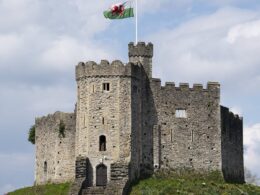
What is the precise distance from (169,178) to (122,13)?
15.3 m

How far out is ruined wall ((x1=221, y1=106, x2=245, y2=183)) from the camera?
92.0 m

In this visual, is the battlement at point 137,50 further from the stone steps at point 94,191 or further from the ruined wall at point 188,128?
the stone steps at point 94,191

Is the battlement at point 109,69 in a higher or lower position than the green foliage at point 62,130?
higher

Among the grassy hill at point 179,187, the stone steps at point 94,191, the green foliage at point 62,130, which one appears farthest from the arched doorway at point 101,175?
the green foliage at point 62,130

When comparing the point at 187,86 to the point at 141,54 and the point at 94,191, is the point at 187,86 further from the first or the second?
the point at 94,191

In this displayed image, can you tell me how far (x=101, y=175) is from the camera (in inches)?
3339

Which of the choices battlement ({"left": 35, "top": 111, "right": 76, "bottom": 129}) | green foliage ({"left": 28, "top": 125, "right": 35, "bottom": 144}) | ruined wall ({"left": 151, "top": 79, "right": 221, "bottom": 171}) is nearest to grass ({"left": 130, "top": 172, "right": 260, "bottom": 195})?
ruined wall ({"left": 151, "top": 79, "right": 221, "bottom": 171})

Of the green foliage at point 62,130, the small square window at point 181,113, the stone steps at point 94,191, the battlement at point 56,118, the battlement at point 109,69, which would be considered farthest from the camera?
the battlement at point 56,118

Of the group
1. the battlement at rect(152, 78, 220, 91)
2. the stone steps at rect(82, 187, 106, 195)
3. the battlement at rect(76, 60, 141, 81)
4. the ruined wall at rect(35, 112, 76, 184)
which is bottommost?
the stone steps at rect(82, 187, 106, 195)

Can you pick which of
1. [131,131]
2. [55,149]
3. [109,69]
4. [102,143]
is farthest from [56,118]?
[131,131]

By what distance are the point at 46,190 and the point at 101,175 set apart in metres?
6.83

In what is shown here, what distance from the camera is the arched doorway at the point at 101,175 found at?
84625mm

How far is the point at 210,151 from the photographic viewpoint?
90.0 m

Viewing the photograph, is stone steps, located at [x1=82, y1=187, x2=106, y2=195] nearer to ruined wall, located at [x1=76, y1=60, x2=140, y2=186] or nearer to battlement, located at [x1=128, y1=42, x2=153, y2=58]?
ruined wall, located at [x1=76, y1=60, x2=140, y2=186]
